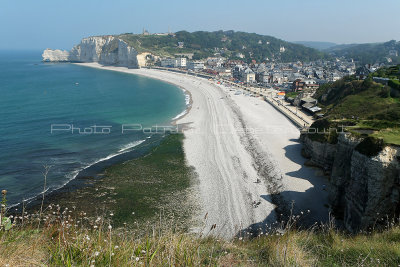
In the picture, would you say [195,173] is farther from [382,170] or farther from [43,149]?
[43,149]

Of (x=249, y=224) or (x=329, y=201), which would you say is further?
(x=329, y=201)

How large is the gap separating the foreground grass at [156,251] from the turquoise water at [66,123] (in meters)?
16.6

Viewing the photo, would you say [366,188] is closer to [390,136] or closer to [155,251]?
[390,136]

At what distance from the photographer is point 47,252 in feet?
16.7

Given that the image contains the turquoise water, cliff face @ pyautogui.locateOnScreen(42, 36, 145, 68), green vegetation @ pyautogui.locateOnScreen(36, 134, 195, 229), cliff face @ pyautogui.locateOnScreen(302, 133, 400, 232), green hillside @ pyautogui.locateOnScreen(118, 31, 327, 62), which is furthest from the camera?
green hillside @ pyautogui.locateOnScreen(118, 31, 327, 62)

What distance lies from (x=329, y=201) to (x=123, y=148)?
20.4 meters

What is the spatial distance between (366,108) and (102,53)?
121896 mm

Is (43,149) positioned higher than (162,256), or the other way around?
(162,256)

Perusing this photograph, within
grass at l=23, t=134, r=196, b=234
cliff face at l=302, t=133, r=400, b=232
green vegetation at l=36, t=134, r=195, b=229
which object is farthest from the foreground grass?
green vegetation at l=36, t=134, r=195, b=229

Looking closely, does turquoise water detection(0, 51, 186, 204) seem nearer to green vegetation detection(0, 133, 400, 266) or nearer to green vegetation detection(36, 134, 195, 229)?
green vegetation detection(36, 134, 195, 229)

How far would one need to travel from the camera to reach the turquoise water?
24.1 metres

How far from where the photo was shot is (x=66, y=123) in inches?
1554

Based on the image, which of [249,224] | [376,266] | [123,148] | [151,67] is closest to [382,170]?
[249,224]

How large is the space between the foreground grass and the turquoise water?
54.5ft
